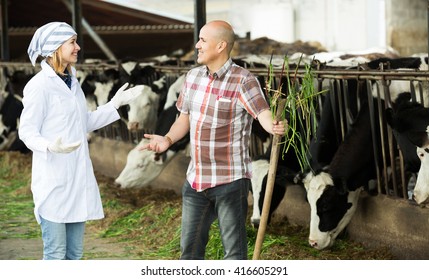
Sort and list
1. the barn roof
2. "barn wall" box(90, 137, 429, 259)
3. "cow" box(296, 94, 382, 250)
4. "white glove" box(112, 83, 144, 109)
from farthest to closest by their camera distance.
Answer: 1. the barn roof
2. "cow" box(296, 94, 382, 250)
3. "barn wall" box(90, 137, 429, 259)
4. "white glove" box(112, 83, 144, 109)

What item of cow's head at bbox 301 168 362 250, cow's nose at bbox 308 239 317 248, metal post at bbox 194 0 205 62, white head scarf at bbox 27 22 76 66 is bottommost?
cow's nose at bbox 308 239 317 248

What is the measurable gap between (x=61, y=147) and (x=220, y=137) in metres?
0.84

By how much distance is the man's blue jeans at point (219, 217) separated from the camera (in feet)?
15.8

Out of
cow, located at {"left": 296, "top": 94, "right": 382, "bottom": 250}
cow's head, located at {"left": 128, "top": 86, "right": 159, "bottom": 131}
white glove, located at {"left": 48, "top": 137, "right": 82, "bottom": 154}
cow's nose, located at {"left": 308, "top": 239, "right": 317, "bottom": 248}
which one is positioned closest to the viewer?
white glove, located at {"left": 48, "top": 137, "right": 82, "bottom": 154}

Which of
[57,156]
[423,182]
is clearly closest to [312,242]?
[423,182]

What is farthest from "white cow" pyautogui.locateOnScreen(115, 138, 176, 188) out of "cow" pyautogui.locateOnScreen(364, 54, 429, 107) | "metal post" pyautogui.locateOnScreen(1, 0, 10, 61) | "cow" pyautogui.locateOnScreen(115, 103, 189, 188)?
"metal post" pyautogui.locateOnScreen(1, 0, 10, 61)

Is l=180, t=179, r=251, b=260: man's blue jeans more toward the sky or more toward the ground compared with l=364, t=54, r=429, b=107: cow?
more toward the ground

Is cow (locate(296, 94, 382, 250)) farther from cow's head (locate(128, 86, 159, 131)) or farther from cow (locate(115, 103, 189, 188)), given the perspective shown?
cow's head (locate(128, 86, 159, 131))

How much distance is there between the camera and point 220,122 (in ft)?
15.7

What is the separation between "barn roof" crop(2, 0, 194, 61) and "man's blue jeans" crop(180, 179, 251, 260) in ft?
40.8

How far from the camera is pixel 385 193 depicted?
7578mm

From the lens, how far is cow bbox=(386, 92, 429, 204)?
6266 millimetres

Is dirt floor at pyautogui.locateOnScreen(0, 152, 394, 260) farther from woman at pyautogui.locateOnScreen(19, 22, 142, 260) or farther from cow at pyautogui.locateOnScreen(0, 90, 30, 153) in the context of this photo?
cow at pyautogui.locateOnScreen(0, 90, 30, 153)

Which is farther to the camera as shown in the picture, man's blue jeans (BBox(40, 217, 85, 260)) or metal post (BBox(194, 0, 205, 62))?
metal post (BBox(194, 0, 205, 62))
